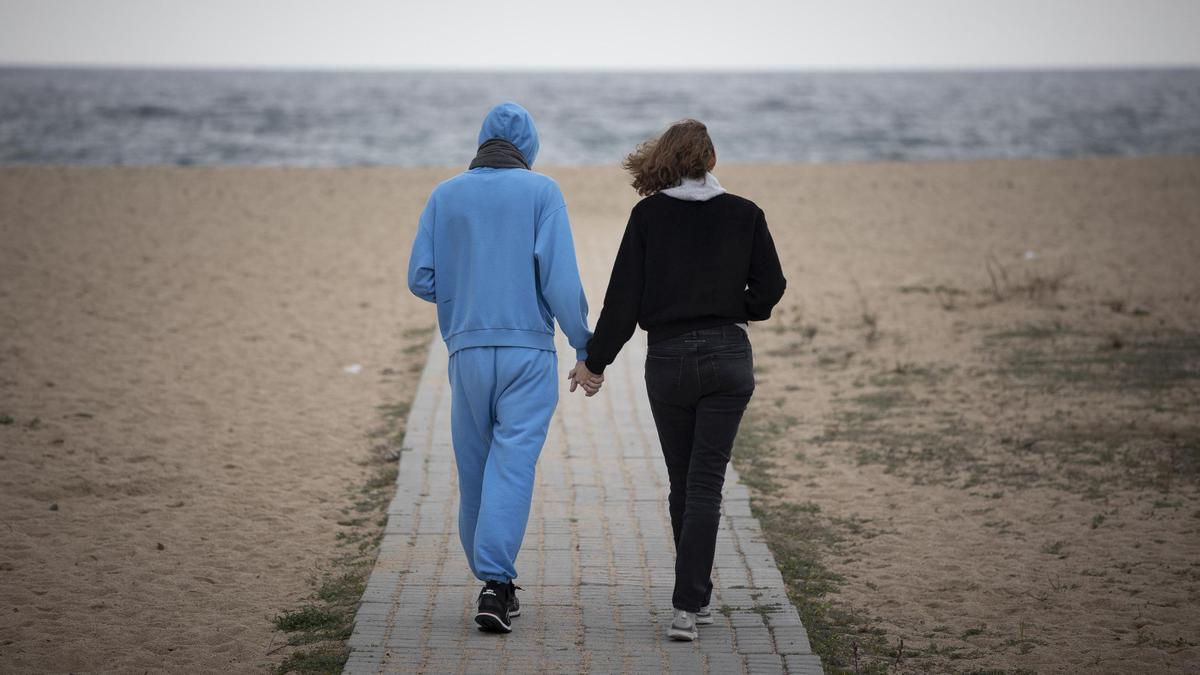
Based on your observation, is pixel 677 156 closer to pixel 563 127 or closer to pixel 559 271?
pixel 559 271

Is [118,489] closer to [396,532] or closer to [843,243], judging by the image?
[396,532]

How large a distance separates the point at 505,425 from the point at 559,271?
1.98 feet

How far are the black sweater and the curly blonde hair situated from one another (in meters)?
0.08

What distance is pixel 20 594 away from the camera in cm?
462

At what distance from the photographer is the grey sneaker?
159 inches

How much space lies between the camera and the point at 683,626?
404cm

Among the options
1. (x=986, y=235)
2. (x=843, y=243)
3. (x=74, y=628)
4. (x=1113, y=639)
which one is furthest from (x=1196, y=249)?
(x=74, y=628)

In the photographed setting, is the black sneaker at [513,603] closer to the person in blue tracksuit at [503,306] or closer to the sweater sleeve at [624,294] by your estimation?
the person in blue tracksuit at [503,306]

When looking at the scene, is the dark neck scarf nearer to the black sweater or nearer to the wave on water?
the black sweater

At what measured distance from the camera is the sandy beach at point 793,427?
14.9ft

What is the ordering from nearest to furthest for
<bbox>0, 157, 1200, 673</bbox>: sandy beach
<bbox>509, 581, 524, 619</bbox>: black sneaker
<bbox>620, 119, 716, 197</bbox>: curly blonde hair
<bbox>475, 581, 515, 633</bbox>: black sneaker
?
<bbox>620, 119, 716, 197</bbox>: curly blonde hair → <bbox>475, 581, 515, 633</bbox>: black sneaker → <bbox>509, 581, 524, 619</bbox>: black sneaker → <bbox>0, 157, 1200, 673</bbox>: sandy beach

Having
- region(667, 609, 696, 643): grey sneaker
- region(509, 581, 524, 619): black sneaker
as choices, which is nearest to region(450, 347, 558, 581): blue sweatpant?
region(509, 581, 524, 619): black sneaker

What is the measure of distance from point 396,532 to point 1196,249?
42.0ft

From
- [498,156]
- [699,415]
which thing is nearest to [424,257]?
[498,156]
